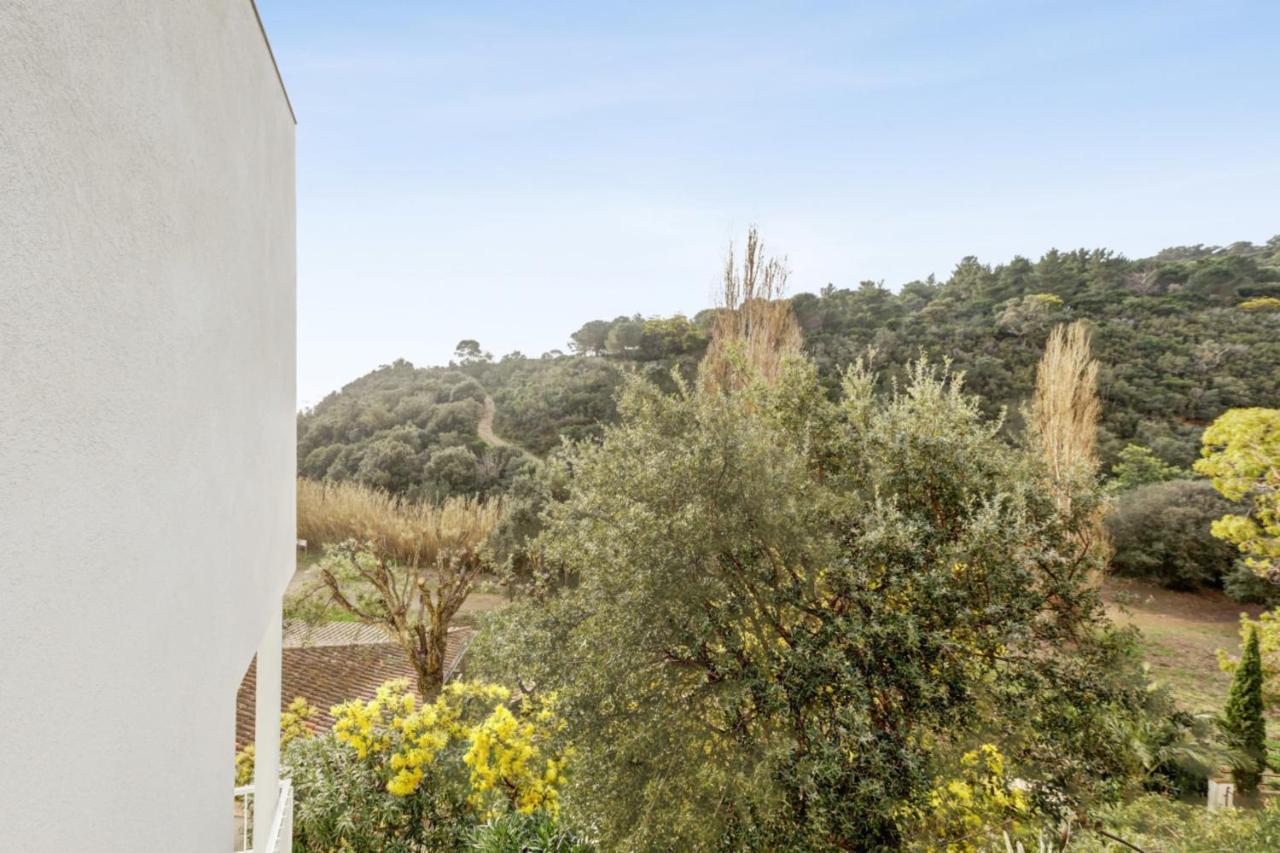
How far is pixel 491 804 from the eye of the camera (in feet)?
21.9

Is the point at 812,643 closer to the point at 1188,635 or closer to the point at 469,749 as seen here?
the point at 469,749

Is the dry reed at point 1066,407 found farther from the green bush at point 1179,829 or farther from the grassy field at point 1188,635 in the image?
the green bush at point 1179,829

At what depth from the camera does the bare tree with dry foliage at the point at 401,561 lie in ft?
33.7

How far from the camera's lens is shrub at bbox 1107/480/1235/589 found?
13719 millimetres

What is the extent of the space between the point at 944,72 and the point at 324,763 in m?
14.2

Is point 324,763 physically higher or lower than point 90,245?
lower

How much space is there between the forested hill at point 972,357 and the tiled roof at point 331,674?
7.05 m

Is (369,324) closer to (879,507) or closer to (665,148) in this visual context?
(665,148)

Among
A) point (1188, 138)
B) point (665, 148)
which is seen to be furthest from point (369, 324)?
point (1188, 138)

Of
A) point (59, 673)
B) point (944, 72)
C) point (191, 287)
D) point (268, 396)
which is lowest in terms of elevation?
point (59, 673)

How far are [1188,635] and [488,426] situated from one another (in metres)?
20.0

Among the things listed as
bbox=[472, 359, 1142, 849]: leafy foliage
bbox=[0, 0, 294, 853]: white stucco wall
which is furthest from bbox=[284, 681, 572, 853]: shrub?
bbox=[0, 0, 294, 853]: white stucco wall

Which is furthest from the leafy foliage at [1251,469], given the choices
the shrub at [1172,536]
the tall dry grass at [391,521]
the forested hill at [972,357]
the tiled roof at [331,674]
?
the tall dry grass at [391,521]

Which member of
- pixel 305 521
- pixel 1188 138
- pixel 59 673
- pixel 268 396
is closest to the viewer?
pixel 59 673
